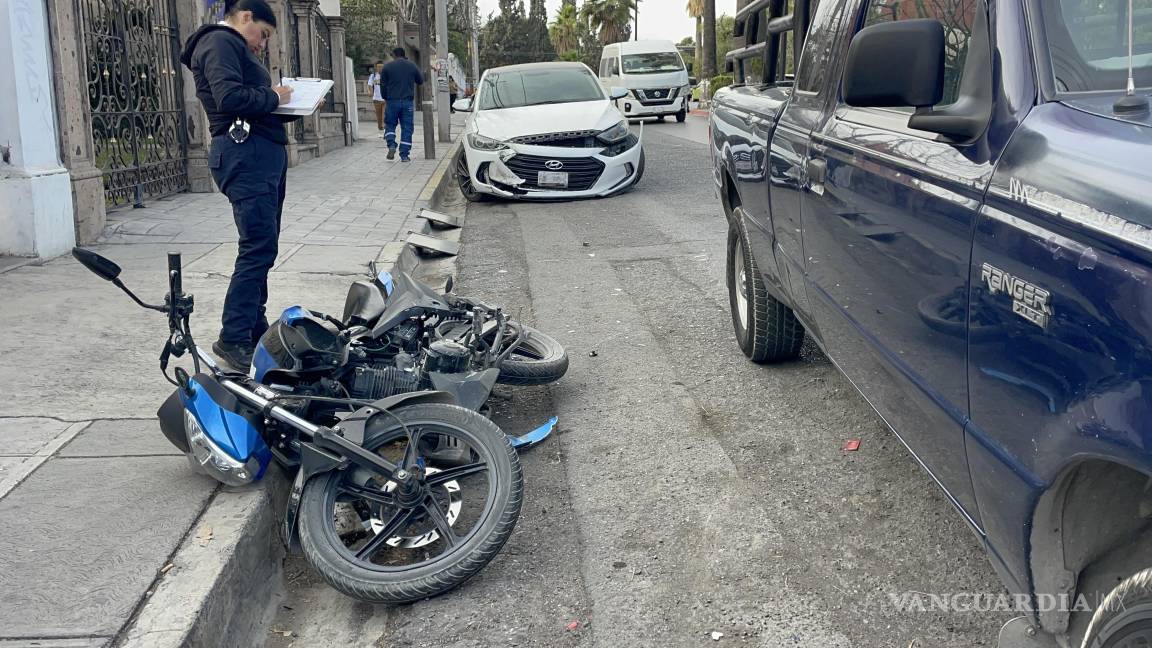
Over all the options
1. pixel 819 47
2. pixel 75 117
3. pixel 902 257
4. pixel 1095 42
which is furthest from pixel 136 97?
pixel 1095 42

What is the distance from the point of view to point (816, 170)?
3.66 m

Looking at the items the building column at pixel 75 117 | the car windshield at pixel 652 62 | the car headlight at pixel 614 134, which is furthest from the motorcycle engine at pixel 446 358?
the car windshield at pixel 652 62

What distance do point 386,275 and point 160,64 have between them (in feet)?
26.0

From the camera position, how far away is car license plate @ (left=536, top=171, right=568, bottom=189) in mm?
12320

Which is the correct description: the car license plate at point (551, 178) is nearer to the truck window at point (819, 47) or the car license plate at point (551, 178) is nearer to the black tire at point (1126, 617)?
the truck window at point (819, 47)

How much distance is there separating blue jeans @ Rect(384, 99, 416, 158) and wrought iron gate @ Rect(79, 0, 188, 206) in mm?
5470

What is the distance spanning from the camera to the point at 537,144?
12.3m

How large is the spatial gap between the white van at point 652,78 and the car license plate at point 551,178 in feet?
53.9

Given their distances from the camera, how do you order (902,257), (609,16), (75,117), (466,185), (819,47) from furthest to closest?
(609,16)
(466,185)
(75,117)
(819,47)
(902,257)

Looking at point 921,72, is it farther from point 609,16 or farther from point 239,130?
point 609,16

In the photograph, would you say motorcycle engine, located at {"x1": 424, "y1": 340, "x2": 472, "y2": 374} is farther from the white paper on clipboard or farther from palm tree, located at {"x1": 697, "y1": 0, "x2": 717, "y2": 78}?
palm tree, located at {"x1": 697, "y1": 0, "x2": 717, "y2": 78}

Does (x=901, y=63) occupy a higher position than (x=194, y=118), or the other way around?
(x=901, y=63)

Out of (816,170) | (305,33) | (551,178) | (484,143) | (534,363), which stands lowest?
(534,363)

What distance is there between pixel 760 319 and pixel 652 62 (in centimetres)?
2641
